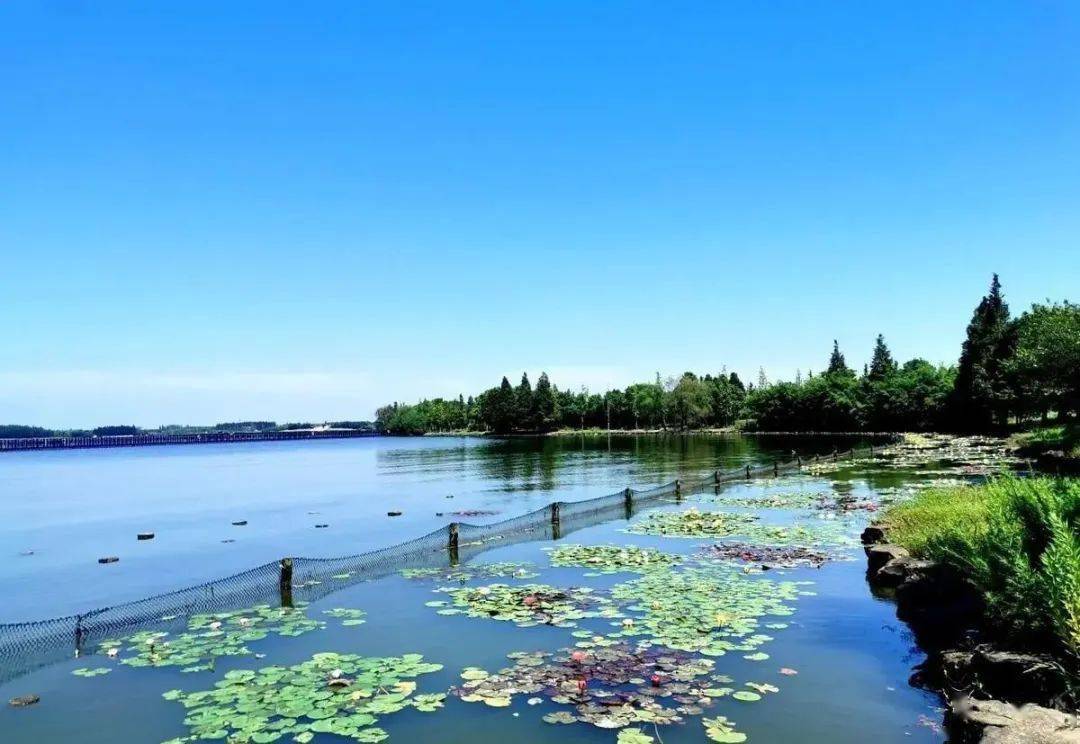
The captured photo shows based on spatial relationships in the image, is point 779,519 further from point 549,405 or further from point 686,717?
point 549,405

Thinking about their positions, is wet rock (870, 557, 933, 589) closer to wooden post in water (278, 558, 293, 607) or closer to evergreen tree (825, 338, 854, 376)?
wooden post in water (278, 558, 293, 607)

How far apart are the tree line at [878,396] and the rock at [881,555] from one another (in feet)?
124

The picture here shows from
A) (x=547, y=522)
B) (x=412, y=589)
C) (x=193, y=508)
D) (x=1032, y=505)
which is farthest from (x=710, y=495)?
(x=193, y=508)

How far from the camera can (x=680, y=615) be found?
13.0 metres

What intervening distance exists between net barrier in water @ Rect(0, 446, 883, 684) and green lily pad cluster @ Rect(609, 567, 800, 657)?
6.58m

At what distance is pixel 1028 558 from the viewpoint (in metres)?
9.41

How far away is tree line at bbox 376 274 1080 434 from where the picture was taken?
5488cm

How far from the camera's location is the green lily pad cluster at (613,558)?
58.1ft

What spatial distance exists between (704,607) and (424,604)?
18.9 ft

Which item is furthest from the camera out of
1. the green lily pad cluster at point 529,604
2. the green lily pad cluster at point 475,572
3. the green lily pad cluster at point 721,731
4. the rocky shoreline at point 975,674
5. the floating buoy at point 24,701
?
the green lily pad cluster at point 475,572

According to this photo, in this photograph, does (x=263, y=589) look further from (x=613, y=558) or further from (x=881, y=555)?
(x=881, y=555)

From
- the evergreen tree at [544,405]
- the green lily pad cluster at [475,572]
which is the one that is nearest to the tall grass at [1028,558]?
the green lily pad cluster at [475,572]

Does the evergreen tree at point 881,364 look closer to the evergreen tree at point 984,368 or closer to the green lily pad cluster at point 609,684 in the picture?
the evergreen tree at point 984,368

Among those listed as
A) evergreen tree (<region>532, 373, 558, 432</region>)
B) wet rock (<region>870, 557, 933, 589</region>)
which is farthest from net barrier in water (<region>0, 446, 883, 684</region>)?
evergreen tree (<region>532, 373, 558, 432</region>)
